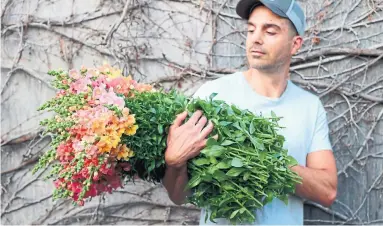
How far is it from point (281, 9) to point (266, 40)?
0.13 m

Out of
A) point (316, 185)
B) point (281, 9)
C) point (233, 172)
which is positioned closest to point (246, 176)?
point (233, 172)

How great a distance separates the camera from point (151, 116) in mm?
2029

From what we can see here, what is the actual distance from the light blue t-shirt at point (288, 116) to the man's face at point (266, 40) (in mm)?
123

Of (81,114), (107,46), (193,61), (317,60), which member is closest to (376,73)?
(317,60)

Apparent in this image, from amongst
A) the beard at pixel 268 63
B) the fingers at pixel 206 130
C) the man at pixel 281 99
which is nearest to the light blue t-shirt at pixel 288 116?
the man at pixel 281 99

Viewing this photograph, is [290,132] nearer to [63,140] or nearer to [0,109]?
[63,140]

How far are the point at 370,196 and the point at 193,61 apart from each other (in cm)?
116

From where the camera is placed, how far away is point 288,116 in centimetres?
238

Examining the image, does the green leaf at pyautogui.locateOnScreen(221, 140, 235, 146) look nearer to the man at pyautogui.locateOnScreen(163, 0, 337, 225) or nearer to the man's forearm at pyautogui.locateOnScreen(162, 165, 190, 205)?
the man's forearm at pyautogui.locateOnScreen(162, 165, 190, 205)

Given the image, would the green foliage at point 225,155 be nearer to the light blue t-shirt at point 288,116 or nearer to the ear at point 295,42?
the light blue t-shirt at point 288,116

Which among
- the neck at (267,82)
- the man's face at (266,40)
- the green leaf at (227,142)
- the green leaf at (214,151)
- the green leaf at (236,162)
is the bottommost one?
the green leaf at (236,162)

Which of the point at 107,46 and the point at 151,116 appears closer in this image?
the point at 151,116

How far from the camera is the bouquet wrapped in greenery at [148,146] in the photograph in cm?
193

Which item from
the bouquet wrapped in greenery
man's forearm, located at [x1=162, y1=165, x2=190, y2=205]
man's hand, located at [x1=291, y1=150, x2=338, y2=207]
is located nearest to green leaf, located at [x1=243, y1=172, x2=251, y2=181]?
the bouquet wrapped in greenery
